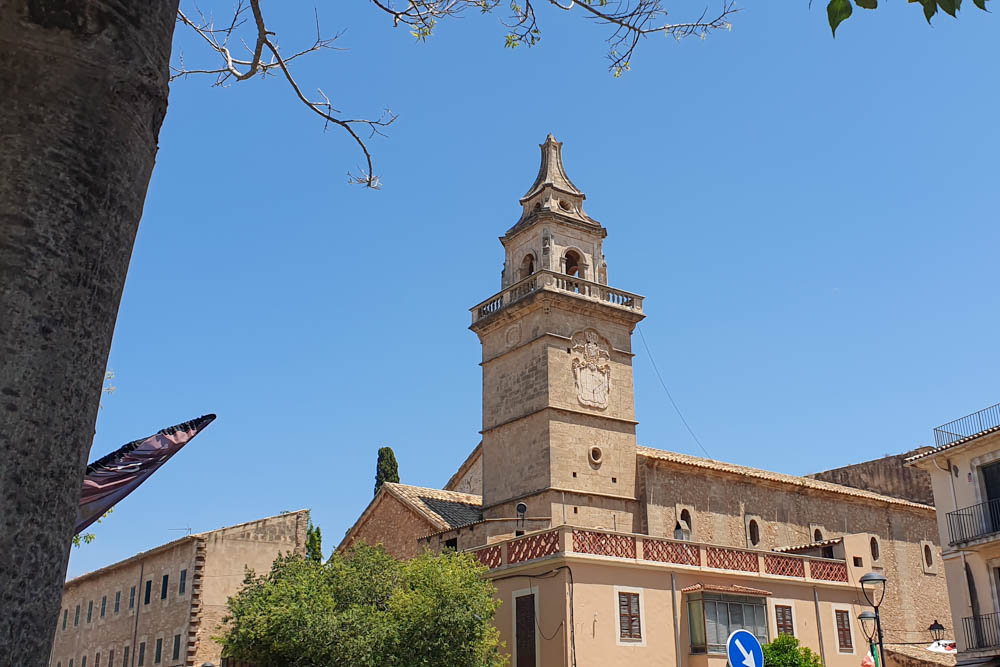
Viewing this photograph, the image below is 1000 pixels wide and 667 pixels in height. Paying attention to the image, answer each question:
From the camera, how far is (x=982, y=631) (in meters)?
25.6

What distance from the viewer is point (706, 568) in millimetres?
25750

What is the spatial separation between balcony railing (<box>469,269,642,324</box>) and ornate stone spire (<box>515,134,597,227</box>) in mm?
2786

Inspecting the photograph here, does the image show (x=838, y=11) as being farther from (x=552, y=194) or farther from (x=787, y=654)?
(x=552, y=194)

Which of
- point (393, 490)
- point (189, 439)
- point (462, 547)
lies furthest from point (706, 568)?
point (189, 439)

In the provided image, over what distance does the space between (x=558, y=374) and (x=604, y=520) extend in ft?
16.4

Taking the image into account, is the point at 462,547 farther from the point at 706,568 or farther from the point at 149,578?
the point at 149,578

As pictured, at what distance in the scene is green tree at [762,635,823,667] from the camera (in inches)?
947

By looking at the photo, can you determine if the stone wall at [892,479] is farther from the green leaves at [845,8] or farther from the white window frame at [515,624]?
the green leaves at [845,8]

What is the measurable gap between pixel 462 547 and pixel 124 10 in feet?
88.2

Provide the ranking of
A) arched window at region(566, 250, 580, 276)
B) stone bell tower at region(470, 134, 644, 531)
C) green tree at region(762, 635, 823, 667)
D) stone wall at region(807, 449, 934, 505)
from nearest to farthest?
green tree at region(762, 635, 823, 667), stone bell tower at region(470, 134, 644, 531), arched window at region(566, 250, 580, 276), stone wall at region(807, 449, 934, 505)

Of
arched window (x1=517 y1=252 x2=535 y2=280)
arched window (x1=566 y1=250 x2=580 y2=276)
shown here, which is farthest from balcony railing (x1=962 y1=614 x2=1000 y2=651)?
arched window (x1=517 y1=252 x2=535 y2=280)

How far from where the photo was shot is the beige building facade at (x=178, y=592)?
36.3 m

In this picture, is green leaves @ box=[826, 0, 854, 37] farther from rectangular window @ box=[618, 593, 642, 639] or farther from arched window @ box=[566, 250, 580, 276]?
arched window @ box=[566, 250, 580, 276]

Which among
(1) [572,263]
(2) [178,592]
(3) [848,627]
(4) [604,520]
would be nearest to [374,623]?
(4) [604,520]
